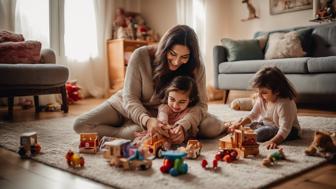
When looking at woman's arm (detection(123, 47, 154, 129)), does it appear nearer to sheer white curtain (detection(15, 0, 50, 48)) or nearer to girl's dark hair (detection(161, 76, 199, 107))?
girl's dark hair (detection(161, 76, 199, 107))

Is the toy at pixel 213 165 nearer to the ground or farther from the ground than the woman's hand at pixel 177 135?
Answer: nearer to the ground

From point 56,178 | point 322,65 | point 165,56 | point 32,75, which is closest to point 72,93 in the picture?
point 32,75

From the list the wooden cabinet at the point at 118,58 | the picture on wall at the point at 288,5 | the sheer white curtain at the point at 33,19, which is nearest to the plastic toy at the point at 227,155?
the sheer white curtain at the point at 33,19

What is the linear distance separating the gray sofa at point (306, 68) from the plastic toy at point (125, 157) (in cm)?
199

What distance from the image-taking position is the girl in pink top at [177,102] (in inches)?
54.0

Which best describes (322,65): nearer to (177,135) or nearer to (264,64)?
(264,64)

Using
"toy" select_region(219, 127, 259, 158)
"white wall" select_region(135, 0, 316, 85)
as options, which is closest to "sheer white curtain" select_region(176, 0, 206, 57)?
"white wall" select_region(135, 0, 316, 85)

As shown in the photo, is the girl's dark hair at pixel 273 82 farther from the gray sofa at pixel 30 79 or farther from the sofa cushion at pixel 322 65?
the gray sofa at pixel 30 79

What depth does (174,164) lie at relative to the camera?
981 mm

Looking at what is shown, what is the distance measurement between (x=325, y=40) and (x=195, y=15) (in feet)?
5.92

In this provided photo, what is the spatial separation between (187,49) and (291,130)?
0.59m

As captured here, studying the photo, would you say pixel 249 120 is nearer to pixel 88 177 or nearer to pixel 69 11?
pixel 88 177

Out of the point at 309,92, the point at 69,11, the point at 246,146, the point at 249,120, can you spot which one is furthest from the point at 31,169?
the point at 69,11

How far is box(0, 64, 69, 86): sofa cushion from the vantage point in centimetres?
219
